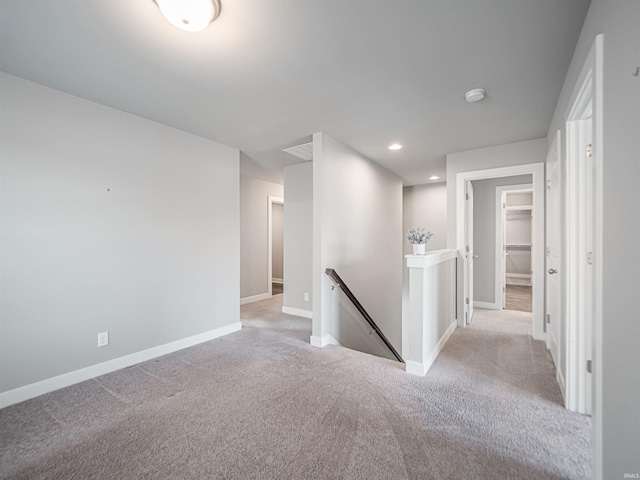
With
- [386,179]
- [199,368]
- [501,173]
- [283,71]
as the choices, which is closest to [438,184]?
[386,179]

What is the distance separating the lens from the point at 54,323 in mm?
2318

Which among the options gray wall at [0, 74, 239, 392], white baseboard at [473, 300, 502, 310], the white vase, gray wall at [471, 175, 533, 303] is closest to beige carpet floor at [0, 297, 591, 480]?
gray wall at [0, 74, 239, 392]

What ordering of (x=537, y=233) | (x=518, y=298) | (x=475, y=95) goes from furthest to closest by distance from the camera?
(x=518, y=298)
(x=537, y=233)
(x=475, y=95)

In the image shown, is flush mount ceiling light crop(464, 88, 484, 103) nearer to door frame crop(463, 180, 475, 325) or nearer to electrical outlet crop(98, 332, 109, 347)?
door frame crop(463, 180, 475, 325)

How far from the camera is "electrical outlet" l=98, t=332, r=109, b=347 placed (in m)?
2.57

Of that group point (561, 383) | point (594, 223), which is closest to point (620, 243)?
point (594, 223)

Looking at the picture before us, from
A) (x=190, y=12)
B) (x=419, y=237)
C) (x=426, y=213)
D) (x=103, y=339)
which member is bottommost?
(x=103, y=339)

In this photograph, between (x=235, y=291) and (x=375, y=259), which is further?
(x=375, y=259)

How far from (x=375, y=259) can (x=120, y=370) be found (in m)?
3.59

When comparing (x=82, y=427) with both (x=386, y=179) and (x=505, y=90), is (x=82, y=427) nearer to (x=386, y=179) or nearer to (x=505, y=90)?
(x=505, y=90)

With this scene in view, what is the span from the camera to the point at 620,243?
1.09m

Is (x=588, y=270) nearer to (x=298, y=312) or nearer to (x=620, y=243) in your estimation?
(x=620, y=243)

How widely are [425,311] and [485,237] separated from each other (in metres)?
3.47

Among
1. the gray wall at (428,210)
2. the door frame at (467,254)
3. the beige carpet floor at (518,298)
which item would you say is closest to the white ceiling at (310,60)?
the door frame at (467,254)
